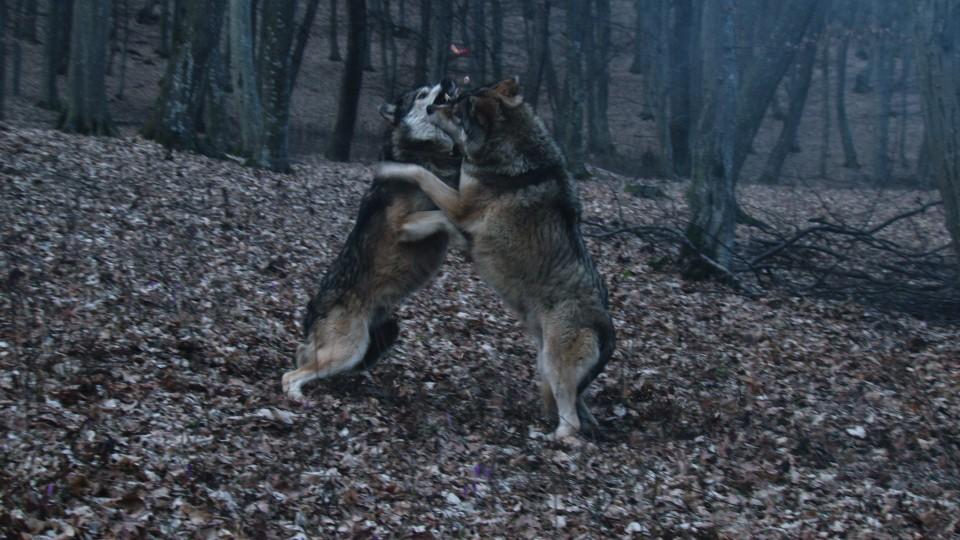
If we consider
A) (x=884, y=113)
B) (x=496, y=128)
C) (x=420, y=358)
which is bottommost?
(x=420, y=358)

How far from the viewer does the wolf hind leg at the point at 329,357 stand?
7.29m

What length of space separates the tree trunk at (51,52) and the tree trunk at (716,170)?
21237 millimetres

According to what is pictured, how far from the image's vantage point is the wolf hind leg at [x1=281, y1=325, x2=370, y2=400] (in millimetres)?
7285

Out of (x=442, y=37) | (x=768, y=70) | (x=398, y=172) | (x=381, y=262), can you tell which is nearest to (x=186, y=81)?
(x=442, y=37)

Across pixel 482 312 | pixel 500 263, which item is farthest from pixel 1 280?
pixel 482 312

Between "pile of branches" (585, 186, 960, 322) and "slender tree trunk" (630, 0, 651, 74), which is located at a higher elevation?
"slender tree trunk" (630, 0, 651, 74)

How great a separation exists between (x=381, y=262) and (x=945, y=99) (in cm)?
862

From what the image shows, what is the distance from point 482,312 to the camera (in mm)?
10766

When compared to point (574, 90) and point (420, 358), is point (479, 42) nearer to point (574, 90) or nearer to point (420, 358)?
point (574, 90)

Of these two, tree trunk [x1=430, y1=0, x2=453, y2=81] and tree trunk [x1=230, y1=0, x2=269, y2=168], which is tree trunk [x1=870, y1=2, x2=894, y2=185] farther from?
tree trunk [x1=230, y1=0, x2=269, y2=168]

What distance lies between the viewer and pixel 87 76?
18.3 metres

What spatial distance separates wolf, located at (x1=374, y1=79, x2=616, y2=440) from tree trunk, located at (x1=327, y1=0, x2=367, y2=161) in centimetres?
1480

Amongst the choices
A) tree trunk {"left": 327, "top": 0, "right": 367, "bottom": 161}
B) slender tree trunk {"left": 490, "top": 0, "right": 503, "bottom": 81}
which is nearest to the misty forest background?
tree trunk {"left": 327, "top": 0, "right": 367, "bottom": 161}

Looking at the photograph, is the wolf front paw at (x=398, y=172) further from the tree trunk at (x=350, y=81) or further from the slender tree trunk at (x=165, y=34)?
the slender tree trunk at (x=165, y=34)
